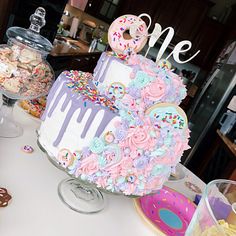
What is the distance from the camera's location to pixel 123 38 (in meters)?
1.03

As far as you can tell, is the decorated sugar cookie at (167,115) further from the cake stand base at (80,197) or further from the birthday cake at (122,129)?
the cake stand base at (80,197)

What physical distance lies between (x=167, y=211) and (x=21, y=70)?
66 centimetres

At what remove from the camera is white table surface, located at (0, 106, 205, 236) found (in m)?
0.70

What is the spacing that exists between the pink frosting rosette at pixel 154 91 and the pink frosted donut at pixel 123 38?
22 centimetres

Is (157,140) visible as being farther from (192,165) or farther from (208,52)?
(208,52)

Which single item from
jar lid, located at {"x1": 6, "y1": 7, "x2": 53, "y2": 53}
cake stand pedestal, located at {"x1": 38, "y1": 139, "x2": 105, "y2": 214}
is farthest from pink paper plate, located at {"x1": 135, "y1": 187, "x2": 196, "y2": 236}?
jar lid, located at {"x1": 6, "y1": 7, "x2": 53, "y2": 53}

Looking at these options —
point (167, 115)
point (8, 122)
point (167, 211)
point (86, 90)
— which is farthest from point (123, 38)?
point (167, 211)

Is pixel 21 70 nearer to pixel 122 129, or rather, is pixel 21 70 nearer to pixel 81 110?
pixel 81 110

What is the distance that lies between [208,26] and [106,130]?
4696 millimetres

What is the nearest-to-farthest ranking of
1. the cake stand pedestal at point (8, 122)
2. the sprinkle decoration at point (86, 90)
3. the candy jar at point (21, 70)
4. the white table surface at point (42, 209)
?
the white table surface at point (42, 209), the sprinkle decoration at point (86, 90), the candy jar at point (21, 70), the cake stand pedestal at point (8, 122)

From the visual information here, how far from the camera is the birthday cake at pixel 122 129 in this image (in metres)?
0.75

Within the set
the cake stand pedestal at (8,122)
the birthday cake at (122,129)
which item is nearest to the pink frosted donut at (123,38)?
the birthday cake at (122,129)

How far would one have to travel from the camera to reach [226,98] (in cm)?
311

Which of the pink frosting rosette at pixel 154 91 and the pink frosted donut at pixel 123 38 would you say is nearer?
the pink frosting rosette at pixel 154 91
